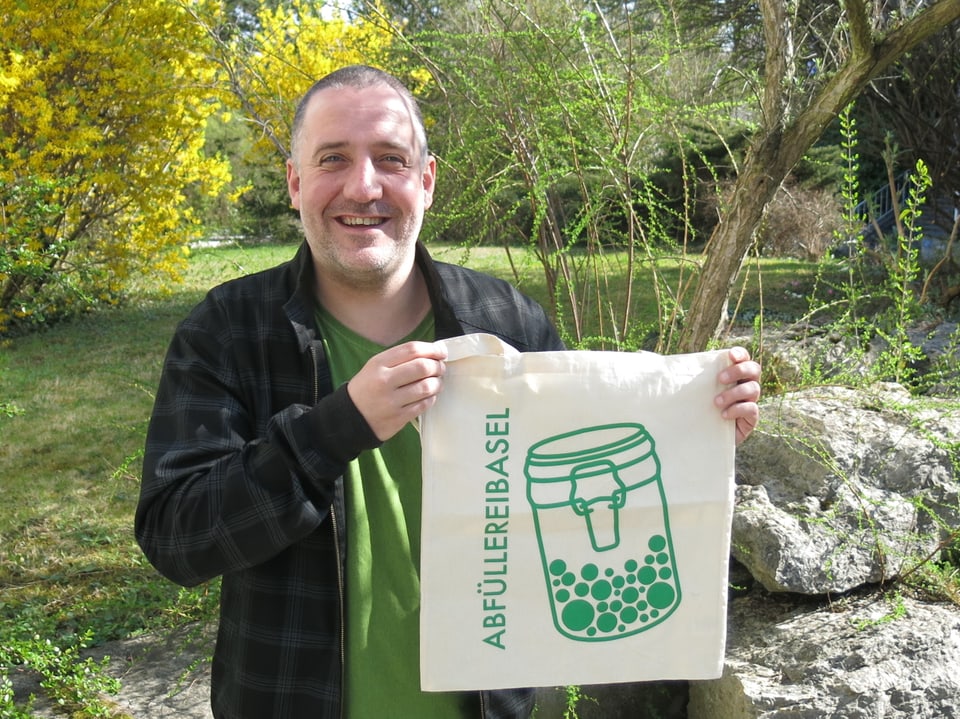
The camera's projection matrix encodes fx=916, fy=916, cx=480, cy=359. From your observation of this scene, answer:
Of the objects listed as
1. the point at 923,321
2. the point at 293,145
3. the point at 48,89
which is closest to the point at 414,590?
the point at 293,145

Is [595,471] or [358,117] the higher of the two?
[358,117]

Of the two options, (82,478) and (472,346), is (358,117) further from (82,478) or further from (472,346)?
(82,478)

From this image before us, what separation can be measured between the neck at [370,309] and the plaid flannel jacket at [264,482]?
0.05m

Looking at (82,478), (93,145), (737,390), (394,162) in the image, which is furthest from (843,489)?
(93,145)

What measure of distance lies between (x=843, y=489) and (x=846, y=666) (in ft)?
1.61

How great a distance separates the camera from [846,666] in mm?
2131

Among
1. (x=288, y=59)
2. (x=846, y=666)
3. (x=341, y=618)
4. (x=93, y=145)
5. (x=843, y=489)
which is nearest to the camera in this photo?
(x=341, y=618)

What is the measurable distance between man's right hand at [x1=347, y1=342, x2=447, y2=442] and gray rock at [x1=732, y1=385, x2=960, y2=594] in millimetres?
1347

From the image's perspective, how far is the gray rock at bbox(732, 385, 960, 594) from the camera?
2.33 meters

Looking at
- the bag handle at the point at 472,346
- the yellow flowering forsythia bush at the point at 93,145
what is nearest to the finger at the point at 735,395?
the bag handle at the point at 472,346

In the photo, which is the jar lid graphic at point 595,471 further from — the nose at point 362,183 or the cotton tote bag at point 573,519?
the nose at point 362,183

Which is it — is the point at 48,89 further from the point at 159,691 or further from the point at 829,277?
the point at 829,277

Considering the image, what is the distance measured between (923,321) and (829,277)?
3.16 m

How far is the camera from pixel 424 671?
139 cm
